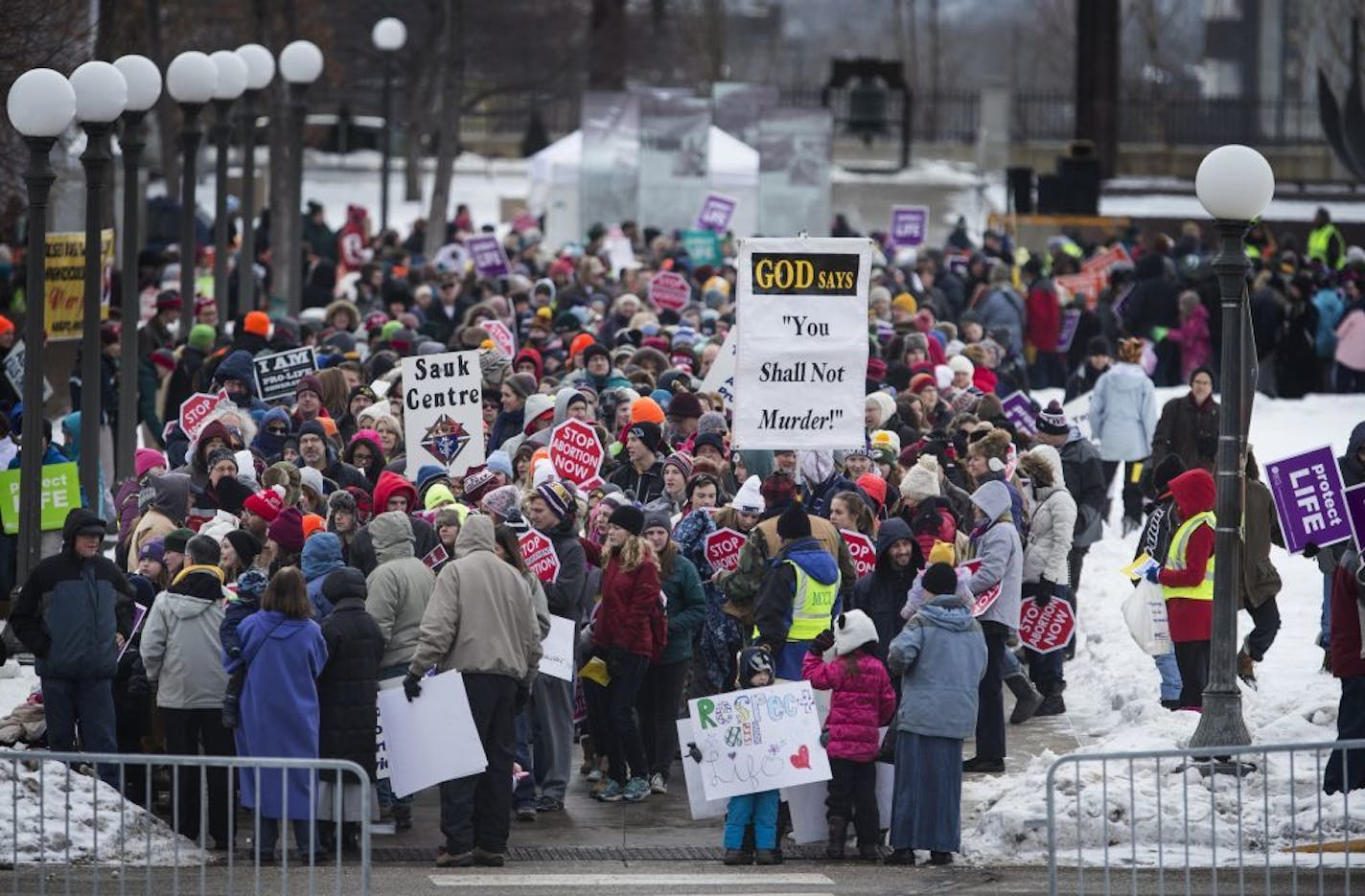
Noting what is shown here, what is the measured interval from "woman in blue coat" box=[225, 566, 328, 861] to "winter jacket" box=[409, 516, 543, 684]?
51cm

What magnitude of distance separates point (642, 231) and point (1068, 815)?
2725 centimetres

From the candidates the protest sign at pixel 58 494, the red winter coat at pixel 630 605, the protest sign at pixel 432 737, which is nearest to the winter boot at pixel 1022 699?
the red winter coat at pixel 630 605

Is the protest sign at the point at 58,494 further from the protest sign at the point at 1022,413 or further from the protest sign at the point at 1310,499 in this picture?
the protest sign at the point at 1310,499

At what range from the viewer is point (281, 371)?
1844 cm

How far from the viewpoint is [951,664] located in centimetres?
1198

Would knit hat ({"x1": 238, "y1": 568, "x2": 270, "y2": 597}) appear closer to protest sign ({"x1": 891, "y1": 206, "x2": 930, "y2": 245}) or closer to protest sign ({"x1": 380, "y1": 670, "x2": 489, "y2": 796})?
protest sign ({"x1": 380, "y1": 670, "x2": 489, "y2": 796})

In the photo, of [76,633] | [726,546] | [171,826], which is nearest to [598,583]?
[726,546]

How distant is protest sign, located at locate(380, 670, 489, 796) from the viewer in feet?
39.2

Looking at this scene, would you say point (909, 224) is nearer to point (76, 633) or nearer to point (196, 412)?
point (196, 412)

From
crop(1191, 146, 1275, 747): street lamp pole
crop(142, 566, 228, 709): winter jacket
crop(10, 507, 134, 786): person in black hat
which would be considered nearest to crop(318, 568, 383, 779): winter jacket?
crop(142, 566, 228, 709): winter jacket

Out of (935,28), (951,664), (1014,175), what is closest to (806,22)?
(935,28)

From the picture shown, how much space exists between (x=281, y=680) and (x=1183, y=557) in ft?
16.8

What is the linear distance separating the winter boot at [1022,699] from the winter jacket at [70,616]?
554cm

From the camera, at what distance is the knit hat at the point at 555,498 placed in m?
13.3
